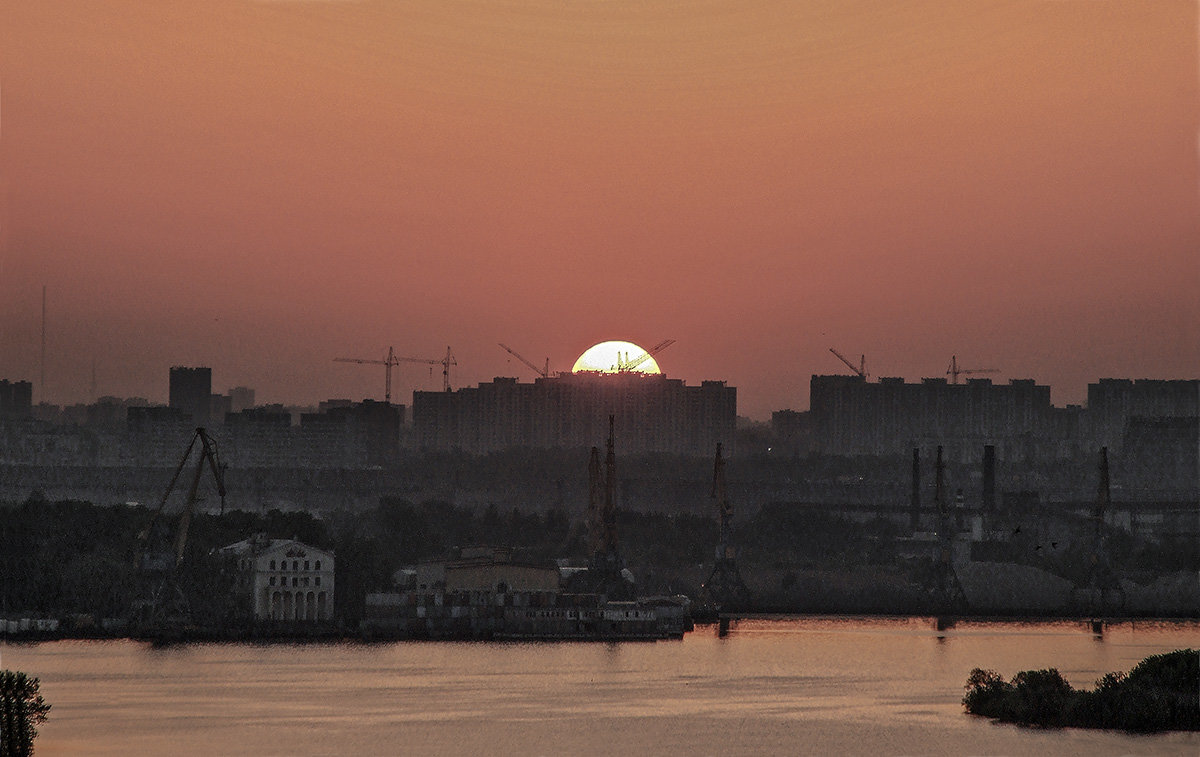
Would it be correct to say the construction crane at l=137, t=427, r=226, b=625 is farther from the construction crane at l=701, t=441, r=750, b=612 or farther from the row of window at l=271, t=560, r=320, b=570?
the construction crane at l=701, t=441, r=750, b=612

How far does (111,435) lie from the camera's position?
114 metres

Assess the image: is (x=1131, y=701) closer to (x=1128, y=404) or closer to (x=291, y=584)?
(x=291, y=584)

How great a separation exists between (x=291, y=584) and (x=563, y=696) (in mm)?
14413

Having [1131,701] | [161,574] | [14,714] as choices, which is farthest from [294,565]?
[14,714]

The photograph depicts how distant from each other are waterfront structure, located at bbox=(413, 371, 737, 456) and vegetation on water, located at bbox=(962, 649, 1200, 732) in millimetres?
93374

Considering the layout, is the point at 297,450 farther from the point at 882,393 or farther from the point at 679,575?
the point at 679,575

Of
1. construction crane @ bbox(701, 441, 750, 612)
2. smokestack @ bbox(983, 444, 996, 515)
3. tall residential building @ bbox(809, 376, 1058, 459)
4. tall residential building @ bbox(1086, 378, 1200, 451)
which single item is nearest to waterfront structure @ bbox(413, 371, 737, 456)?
tall residential building @ bbox(809, 376, 1058, 459)

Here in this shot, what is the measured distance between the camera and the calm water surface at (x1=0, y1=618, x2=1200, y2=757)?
28.7 m

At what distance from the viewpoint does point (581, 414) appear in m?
126

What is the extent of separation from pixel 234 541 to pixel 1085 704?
2728cm

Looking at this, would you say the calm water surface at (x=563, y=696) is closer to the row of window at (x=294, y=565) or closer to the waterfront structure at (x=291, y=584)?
the waterfront structure at (x=291, y=584)

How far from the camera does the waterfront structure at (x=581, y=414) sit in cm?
12581

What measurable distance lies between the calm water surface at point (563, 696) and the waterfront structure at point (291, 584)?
3.48 metres

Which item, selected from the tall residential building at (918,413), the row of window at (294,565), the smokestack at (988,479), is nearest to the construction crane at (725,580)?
the row of window at (294,565)
